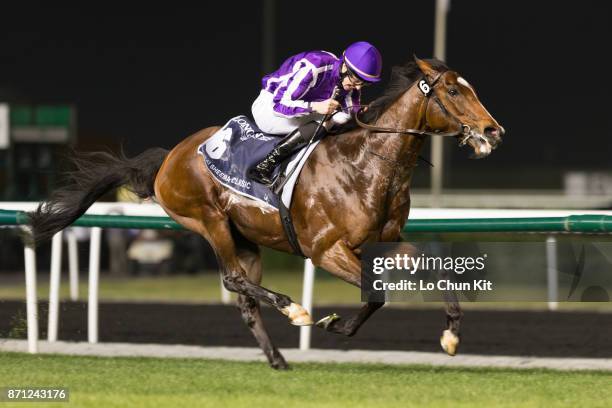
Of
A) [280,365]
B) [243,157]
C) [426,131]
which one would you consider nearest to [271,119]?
[243,157]

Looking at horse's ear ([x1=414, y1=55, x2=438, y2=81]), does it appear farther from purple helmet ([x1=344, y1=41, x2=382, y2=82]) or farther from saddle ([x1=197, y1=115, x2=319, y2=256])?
saddle ([x1=197, y1=115, x2=319, y2=256])

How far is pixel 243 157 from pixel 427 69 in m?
1.03

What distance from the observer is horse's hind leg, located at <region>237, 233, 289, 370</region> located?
6.08 metres

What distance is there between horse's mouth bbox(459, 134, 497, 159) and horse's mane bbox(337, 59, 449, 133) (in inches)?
18.5

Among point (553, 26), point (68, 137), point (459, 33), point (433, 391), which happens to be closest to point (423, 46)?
point (459, 33)

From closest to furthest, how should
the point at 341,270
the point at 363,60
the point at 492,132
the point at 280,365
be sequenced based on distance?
the point at 492,132 < the point at 341,270 < the point at 363,60 < the point at 280,365

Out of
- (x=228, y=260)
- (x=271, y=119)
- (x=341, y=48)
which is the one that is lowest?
(x=341, y=48)

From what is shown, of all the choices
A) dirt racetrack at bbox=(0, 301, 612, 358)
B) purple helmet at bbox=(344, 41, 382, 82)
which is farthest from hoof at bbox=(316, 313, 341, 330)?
dirt racetrack at bbox=(0, 301, 612, 358)

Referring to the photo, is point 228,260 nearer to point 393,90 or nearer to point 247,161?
point 247,161

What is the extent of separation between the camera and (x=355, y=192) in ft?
18.6

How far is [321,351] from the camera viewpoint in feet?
23.6

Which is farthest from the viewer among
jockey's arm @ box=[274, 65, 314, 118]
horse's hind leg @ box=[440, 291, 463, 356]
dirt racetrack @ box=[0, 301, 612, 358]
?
dirt racetrack @ box=[0, 301, 612, 358]

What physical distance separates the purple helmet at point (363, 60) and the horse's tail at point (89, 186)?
1470mm

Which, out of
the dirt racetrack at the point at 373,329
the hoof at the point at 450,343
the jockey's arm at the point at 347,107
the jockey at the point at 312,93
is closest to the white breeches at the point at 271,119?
the jockey at the point at 312,93
